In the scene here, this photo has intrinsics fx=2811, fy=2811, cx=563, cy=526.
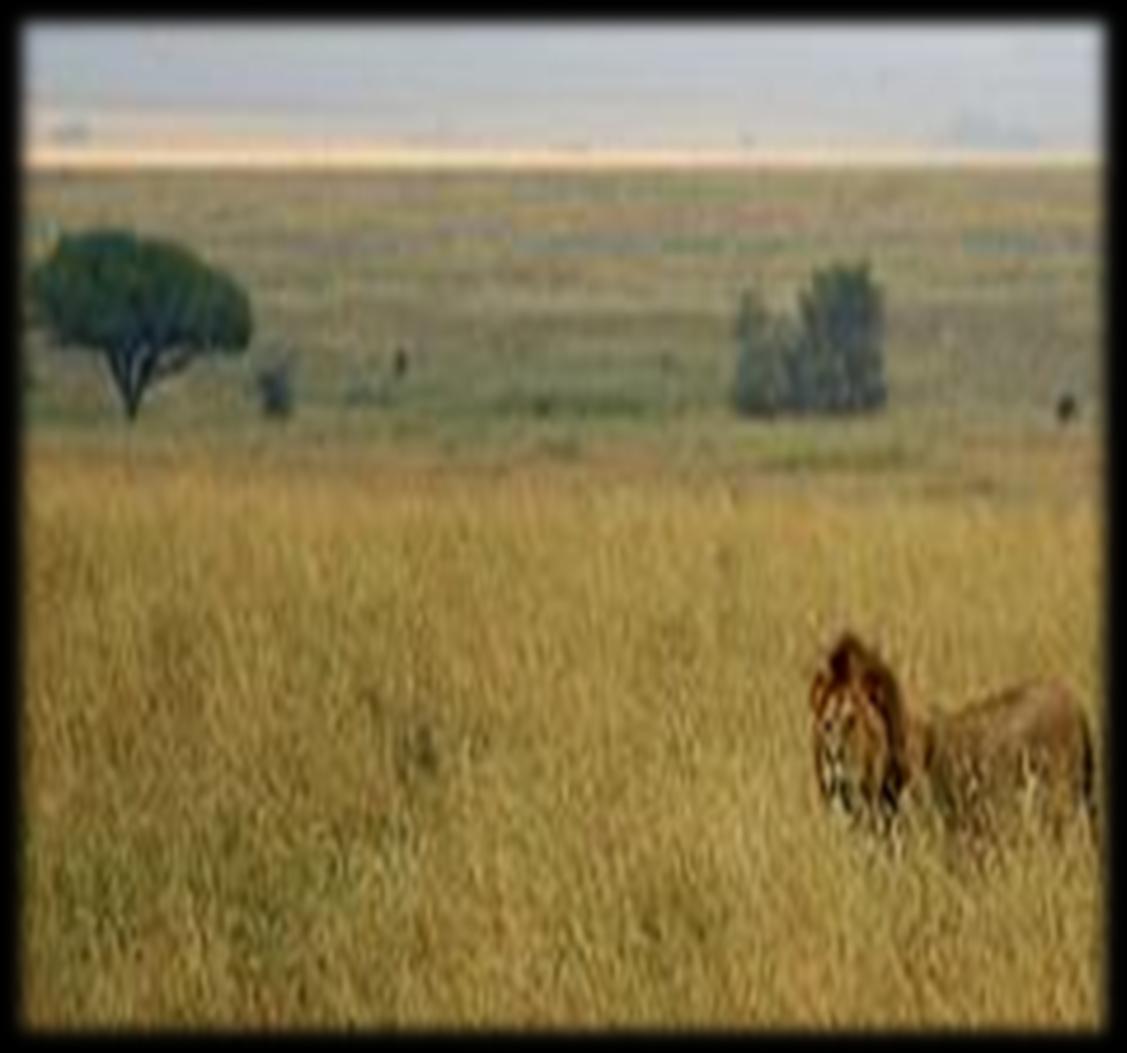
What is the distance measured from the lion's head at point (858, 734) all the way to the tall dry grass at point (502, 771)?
0.10 m

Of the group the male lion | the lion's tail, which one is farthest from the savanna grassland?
the lion's tail

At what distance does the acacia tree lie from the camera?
40.5m

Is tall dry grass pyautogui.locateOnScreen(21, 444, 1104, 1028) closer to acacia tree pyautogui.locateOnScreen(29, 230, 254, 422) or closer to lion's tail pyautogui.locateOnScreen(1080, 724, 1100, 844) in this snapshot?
lion's tail pyautogui.locateOnScreen(1080, 724, 1100, 844)

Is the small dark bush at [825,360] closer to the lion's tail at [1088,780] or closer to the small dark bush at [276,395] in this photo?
the small dark bush at [276,395]

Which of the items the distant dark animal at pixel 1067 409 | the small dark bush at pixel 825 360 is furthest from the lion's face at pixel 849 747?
the distant dark animal at pixel 1067 409

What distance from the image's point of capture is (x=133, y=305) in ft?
134

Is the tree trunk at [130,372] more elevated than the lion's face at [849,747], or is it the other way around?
the tree trunk at [130,372]

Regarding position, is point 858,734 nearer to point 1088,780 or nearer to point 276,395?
point 1088,780

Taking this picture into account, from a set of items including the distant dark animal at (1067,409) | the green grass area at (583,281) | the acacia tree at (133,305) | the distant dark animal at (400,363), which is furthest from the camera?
the distant dark animal at (400,363)

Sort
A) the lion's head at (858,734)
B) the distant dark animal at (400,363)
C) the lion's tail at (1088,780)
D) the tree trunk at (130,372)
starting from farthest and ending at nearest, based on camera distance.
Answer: the distant dark animal at (400,363)
the tree trunk at (130,372)
the lion's tail at (1088,780)
the lion's head at (858,734)

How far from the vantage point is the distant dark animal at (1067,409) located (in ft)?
153

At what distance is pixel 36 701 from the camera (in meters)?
7.56

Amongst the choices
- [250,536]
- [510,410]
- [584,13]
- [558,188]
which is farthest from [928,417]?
[558,188]

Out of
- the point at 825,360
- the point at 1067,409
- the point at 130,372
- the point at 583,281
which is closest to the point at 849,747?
the point at 130,372
